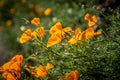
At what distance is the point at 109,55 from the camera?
9.43ft

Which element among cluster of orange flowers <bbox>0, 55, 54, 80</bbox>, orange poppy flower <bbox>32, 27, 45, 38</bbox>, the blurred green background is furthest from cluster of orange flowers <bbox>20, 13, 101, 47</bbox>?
cluster of orange flowers <bbox>0, 55, 54, 80</bbox>

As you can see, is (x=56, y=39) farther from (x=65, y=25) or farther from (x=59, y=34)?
(x=65, y=25)

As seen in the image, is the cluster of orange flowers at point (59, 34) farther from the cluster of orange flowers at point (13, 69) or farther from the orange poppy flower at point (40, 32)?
the cluster of orange flowers at point (13, 69)

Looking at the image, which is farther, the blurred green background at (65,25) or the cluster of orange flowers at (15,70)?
the blurred green background at (65,25)

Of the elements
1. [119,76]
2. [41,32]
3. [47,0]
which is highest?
[47,0]

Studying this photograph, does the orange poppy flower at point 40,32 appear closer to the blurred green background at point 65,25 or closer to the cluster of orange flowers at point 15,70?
the blurred green background at point 65,25

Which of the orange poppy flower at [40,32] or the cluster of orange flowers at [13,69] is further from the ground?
the orange poppy flower at [40,32]

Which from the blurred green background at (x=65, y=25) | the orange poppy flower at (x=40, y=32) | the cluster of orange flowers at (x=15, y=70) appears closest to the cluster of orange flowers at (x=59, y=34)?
the orange poppy flower at (x=40, y=32)

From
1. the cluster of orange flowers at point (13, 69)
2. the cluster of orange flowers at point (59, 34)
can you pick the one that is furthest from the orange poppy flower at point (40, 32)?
the cluster of orange flowers at point (13, 69)

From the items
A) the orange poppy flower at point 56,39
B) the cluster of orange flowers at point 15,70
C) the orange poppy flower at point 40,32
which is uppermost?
the orange poppy flower at point 40,32

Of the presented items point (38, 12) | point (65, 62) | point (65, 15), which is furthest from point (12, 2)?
point (65, 62)

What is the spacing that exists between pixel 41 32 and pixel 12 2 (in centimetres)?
602

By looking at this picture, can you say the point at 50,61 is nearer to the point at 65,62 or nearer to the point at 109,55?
the point at 65,62

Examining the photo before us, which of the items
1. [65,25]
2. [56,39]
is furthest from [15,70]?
[65,25]
